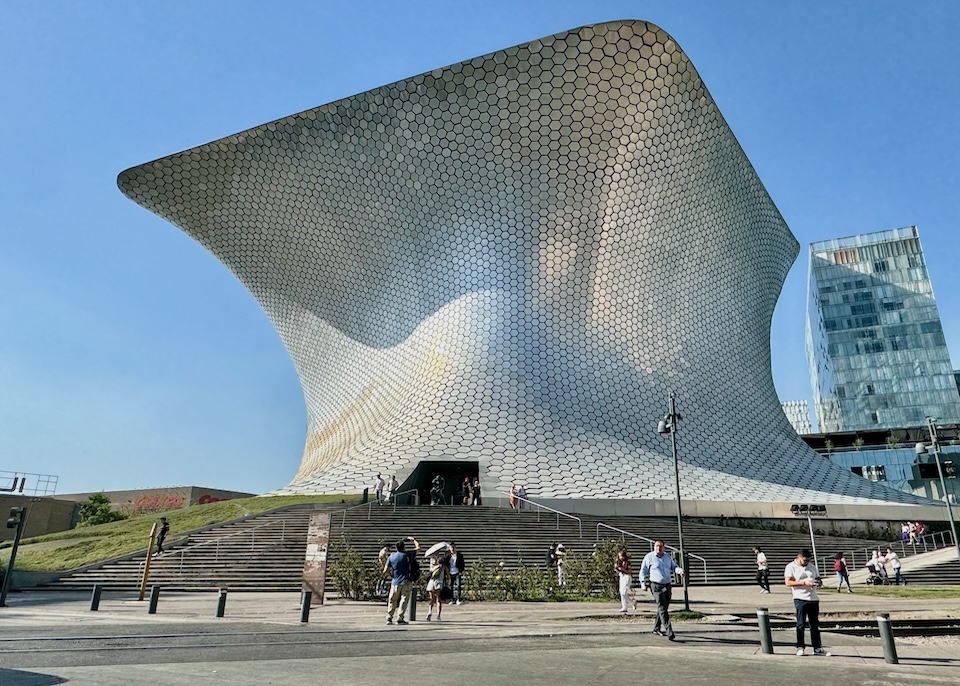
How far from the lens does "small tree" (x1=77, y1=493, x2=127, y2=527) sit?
3491 centimetres

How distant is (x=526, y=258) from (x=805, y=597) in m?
20.5

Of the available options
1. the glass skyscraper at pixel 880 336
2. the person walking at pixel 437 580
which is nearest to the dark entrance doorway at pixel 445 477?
the person walking at pixel 437 580

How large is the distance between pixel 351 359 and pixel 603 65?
52.1ft

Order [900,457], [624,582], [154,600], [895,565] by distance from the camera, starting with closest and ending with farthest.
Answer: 1. [624,582]
2. [154,600]
3. [895,565]
4. [900,457]

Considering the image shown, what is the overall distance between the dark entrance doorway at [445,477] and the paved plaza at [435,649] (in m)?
12.9

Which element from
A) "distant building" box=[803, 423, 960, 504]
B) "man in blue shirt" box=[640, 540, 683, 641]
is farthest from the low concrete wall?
"distant building" box=[803, 423, 960, 504]

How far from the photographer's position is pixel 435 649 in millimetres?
5539

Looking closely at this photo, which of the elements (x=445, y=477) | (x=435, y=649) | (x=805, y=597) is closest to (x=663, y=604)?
(x=805, y=597)

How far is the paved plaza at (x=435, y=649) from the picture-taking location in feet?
13.9

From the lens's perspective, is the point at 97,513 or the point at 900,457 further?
the point at 900,457

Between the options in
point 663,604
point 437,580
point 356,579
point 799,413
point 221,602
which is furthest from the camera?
point 799,413

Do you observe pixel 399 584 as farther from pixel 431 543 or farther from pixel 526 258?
pixel 526 258

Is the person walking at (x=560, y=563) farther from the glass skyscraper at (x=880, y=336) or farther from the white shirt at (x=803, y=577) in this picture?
the glass skyscraper at (x=880, y=336)

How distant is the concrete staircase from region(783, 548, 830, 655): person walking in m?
8.03
